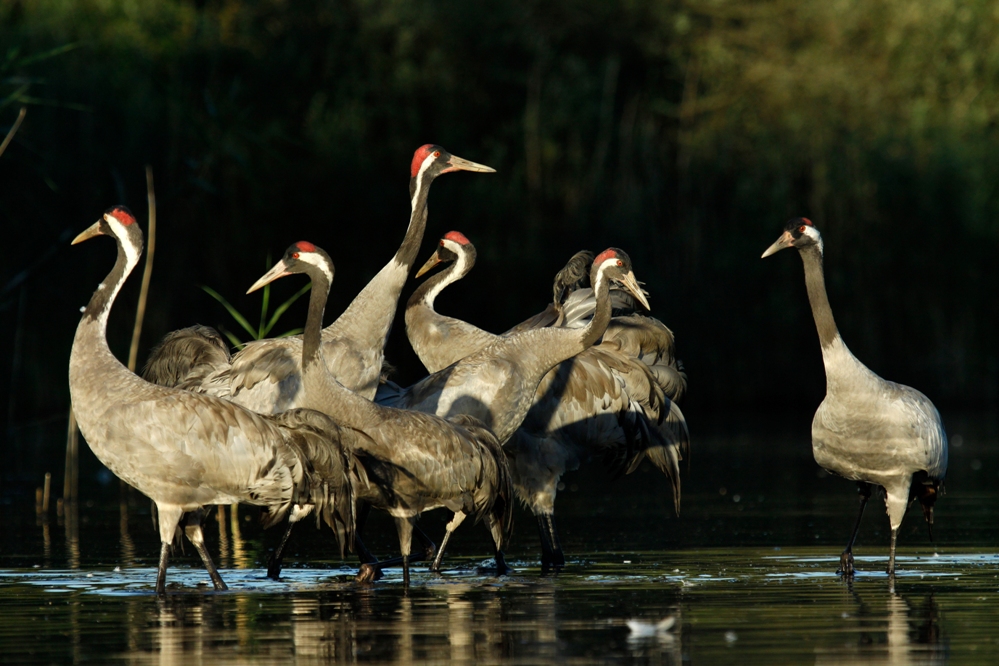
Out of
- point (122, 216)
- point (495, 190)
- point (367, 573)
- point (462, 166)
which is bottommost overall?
point (367, 573)

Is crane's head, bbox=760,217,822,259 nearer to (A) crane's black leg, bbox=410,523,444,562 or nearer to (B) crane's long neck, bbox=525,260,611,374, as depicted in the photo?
(B) crane's long neck, bbox=525,260,611,374

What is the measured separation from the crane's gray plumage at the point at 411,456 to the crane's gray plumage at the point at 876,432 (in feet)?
5.66

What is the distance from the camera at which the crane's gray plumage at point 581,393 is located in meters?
9.62

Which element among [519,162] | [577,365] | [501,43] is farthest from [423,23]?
[577,365]

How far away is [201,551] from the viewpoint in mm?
7586

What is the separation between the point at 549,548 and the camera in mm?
8859

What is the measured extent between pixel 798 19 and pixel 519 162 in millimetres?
8118

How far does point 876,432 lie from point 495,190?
1161 cm

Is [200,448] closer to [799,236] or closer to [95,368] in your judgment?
[95,368]

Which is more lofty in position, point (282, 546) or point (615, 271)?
point (615, 271)

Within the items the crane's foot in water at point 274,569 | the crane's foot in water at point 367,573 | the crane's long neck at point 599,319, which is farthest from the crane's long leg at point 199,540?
the crane's long neck at point 599,319

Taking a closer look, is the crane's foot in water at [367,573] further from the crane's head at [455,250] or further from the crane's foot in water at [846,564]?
the crane's head at [455,250]

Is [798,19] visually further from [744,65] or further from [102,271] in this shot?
[102,271]

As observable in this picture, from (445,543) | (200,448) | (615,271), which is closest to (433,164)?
(615,271)
